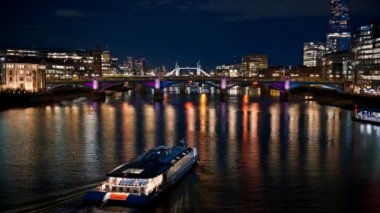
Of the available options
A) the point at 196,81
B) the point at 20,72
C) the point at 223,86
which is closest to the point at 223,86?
the point at 223,86

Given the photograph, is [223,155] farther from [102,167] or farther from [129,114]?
[129,114]

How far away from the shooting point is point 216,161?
1085 inches

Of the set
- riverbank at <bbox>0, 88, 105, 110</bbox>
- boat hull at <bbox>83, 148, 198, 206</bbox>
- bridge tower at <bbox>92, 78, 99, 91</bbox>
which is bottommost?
boat hull at <bbox>83, 148, 198, 206</bbox>

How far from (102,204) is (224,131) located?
23.6 metres

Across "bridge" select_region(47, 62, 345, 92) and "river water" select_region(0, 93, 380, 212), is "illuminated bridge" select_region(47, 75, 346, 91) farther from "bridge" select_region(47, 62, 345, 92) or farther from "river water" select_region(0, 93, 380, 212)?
"river water" select_region(0, 93, 380, 212)

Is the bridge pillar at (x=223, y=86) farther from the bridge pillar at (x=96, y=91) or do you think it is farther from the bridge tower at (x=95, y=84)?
the bridge tower at (x=95, y=84)

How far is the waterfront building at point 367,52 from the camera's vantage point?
4188 inches

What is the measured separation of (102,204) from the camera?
18.4 meters

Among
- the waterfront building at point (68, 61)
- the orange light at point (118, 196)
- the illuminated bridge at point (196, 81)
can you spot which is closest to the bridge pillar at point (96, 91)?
the illuminated bridge at point (196, 81)

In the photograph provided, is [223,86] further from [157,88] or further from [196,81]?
[157,88]

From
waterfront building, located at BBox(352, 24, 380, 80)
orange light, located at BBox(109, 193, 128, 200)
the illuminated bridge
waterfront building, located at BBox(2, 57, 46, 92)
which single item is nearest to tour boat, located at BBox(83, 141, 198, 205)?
orange light, located at BBox(109, 193, 128, 200)

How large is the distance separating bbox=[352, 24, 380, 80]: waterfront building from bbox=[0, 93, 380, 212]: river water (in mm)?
62084

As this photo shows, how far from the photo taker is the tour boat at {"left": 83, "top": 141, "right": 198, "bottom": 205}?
1856 cm

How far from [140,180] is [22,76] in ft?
241
